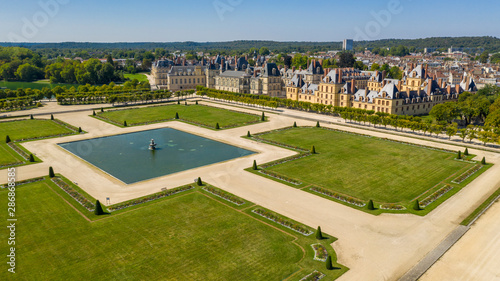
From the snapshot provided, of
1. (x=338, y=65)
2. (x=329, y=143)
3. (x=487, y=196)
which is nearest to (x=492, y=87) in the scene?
(x=329, y=143)

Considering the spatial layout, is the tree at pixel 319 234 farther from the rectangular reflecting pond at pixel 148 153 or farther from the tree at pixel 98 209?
the rectangular reflecting pond at pixel 148 153

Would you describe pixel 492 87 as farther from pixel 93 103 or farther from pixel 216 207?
pixel 93 103

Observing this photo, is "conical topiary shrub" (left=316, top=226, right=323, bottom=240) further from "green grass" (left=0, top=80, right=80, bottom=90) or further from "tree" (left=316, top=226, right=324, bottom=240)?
"green grass" (left=0, top=80, right=80, bottom=90)

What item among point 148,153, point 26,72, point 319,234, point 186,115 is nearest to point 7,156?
point 148,153

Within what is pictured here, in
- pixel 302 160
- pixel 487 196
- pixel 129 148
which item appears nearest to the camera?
pixel 487 196

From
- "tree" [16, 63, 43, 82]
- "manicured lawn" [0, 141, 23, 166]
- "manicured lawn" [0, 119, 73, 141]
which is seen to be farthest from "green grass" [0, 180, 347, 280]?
"tree" [16, 63, 43, 82]

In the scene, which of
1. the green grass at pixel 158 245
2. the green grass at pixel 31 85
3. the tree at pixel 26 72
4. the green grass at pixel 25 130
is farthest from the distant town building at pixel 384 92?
the tree at pixel 26 72
